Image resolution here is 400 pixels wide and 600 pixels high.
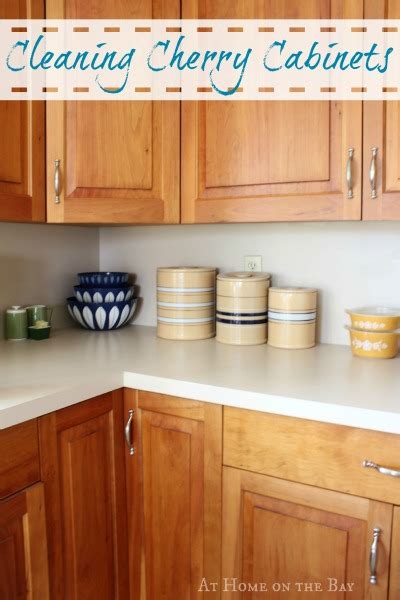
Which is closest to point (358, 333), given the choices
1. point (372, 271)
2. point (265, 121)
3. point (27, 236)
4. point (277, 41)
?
point (372, 271)

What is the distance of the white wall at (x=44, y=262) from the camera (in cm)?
174

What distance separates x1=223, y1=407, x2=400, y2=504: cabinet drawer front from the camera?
1.04m

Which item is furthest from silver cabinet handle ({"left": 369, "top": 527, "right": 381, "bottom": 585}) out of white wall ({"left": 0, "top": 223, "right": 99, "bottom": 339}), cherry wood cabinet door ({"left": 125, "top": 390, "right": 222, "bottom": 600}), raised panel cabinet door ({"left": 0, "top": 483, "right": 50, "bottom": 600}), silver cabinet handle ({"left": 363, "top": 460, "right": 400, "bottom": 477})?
white wall ({"left": 0, "top": 223, "right": 99, "bottom": 339})

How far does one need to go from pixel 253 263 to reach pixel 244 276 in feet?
0.43

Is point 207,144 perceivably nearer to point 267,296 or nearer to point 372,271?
point 267,296

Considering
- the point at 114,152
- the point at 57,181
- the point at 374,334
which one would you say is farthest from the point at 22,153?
the point at 374,334

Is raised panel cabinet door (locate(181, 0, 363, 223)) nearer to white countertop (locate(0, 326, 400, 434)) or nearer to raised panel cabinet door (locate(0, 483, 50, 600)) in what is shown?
white countertop (locate(0, 326, 400, 434))

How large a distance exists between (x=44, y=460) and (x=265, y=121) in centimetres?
103

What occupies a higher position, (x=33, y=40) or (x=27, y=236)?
(x=33, y=40)

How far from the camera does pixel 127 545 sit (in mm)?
1391

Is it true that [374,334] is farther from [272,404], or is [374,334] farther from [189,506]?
[189,506]

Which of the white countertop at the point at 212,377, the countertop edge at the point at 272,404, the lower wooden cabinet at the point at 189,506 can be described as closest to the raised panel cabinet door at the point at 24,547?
the lower wooden cabinet at the point at 189,506

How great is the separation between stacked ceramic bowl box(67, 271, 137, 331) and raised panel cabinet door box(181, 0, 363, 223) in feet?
1.55

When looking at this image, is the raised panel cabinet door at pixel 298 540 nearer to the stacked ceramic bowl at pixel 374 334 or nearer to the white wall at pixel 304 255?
the stacked ceramic bowl at pixel 374 334
